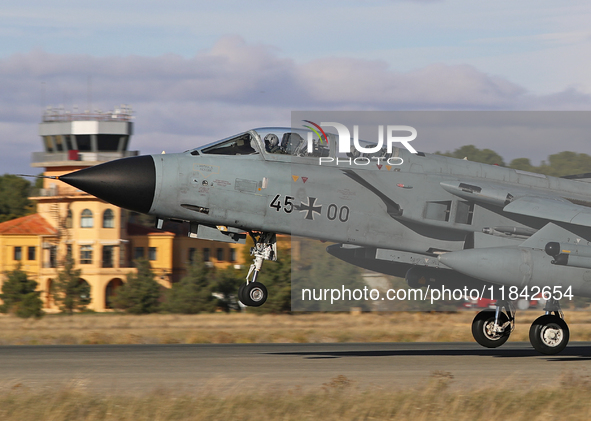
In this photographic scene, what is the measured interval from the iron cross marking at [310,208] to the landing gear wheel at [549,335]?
572 centimetres

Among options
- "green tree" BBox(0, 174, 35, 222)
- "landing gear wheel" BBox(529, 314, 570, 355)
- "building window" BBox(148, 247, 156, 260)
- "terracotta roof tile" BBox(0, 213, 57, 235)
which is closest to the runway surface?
"landing gear wheel" BBox(529, 314, 570, 355)

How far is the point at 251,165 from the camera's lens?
618 inches

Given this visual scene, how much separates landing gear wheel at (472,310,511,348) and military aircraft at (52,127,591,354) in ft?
2.94

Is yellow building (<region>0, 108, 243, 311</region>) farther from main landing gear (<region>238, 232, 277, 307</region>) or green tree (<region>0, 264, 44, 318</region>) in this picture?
main landing gear (<region>238, 232, 277, 307</region>)

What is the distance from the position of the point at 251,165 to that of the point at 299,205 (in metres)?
1.31

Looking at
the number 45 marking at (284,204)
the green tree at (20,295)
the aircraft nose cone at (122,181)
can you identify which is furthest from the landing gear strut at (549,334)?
the green tree at (20,295)

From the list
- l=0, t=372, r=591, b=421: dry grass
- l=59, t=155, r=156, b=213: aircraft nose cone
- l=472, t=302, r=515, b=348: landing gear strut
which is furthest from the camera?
l=472, t=302, r=515, b=348: landing gear strut

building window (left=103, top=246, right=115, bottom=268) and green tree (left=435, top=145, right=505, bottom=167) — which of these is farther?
building window (left=103, top=246, right=115, bottom=268)

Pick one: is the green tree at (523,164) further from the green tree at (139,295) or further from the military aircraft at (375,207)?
the green tree at (139,295)

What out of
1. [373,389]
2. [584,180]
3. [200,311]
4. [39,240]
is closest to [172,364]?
[373,389]

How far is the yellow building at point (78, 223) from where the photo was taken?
67.2 meters

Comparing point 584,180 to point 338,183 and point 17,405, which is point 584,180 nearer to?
point 338,183

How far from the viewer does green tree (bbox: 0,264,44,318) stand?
60.1m

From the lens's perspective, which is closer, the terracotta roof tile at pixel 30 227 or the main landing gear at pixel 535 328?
the main landing gear at pixel 535 328
